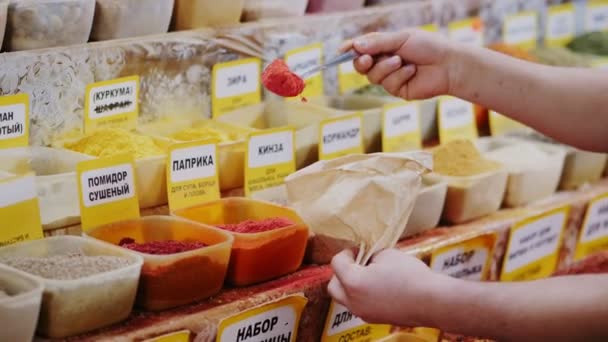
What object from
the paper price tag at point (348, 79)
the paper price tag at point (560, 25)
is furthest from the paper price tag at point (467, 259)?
the paper price tag at point (560, 25)

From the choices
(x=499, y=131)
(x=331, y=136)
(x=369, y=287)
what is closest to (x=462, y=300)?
(x=369, y=287)

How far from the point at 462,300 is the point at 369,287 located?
0.14m

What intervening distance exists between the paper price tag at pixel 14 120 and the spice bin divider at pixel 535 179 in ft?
3.50

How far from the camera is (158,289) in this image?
1.52m

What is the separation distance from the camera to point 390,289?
1.42 metres

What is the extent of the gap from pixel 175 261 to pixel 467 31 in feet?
4.86

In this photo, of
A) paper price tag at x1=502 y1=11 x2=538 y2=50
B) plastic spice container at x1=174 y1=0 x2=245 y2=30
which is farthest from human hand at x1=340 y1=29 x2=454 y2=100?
paper price tag at x1=502 y1=11 x2=538 y2=50

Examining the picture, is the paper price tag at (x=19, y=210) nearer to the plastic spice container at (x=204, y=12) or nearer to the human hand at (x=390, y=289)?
the human hand at (x=390, y=289)

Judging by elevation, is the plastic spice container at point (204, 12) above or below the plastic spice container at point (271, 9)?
above

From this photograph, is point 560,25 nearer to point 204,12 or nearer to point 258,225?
point 204,12

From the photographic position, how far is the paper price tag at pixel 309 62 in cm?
220

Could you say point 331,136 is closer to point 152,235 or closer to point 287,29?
point 287,29

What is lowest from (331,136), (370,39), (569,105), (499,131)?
(499,131)

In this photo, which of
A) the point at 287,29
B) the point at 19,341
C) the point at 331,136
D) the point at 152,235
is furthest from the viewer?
the point at 287,29
